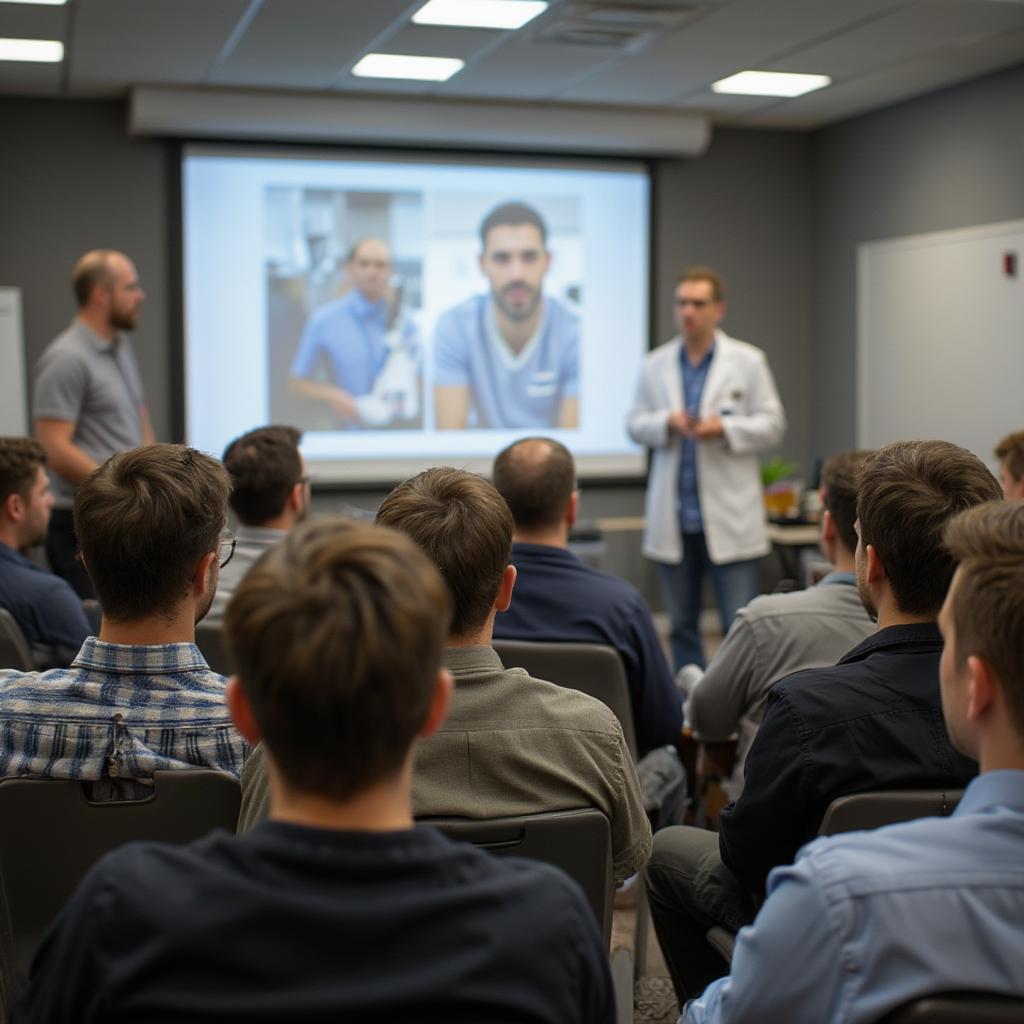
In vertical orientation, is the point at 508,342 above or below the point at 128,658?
above

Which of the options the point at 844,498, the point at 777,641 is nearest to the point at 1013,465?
the point at 844,498

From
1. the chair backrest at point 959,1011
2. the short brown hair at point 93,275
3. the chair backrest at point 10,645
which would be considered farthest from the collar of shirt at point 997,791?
the short brown hair at point 93,275

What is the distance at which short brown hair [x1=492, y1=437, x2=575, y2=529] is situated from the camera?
277 centimetres

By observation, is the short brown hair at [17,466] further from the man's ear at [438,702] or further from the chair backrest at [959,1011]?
the chair backrest at [959,1011]

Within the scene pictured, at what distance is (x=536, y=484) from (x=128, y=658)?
1.28 m

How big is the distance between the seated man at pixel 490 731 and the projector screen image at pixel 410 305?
16.0 feet

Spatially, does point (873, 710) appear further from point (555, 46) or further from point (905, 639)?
point (555, 46)

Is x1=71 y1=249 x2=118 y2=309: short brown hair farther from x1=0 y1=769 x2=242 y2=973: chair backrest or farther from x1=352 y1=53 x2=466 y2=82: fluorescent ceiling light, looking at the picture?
x1=0 y1=769 x2=242 y2=973: chair backrest

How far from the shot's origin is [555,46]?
514 centimetres

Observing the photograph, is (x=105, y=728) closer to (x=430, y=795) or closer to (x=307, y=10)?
(x=430, y=795)

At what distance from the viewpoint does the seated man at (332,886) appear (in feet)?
2.81

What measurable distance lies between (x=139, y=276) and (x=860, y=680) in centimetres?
530

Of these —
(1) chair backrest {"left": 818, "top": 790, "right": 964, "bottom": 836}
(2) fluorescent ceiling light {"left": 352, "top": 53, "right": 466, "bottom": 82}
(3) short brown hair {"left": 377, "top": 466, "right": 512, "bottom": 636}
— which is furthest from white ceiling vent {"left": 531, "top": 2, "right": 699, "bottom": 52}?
(1) chair backrest {"left": 818, "top": 790, "right": 964, "bottom": 836}

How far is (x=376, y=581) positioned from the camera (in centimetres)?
91
